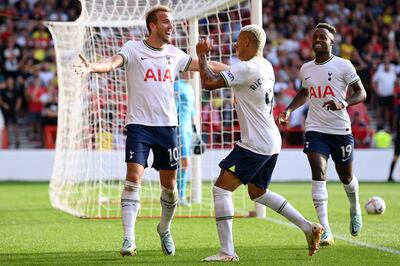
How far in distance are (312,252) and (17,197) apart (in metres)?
10.3

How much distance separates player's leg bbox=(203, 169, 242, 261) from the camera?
8039mm

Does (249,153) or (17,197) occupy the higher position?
(249,153)

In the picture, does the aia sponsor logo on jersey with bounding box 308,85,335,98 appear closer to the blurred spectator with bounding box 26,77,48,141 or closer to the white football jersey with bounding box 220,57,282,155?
the white football jersey with bounding box 220,57,282,155

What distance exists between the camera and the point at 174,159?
8656 mm

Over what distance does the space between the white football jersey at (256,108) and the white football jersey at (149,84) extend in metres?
0.77

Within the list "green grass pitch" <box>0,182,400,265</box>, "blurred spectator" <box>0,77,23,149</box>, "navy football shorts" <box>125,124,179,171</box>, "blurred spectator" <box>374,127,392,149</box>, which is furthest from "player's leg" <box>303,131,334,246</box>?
"blurred spectator" <box>0,77,23,149</box>

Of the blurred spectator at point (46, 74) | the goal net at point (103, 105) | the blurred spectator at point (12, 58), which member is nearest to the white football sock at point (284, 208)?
the goal net at point (103, 105)

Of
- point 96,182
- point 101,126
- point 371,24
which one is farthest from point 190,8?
point 371,24

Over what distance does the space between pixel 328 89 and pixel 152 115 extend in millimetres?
2189

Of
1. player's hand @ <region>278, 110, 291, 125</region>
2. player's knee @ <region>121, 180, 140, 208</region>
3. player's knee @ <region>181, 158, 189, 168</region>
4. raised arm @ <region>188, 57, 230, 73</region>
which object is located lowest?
player's knee @ <region>181, 158, 189, 168</region>

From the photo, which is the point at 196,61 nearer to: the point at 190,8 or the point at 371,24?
the point at 190,8

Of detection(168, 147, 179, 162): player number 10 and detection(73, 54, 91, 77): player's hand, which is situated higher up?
detection(73, 54, 91, 77): player's hand

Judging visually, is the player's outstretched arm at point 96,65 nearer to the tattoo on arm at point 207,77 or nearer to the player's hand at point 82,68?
the player's hand at point 82,68

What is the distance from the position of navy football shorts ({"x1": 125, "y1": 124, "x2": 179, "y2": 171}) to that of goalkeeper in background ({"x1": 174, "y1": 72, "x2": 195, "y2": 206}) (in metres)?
5.79
